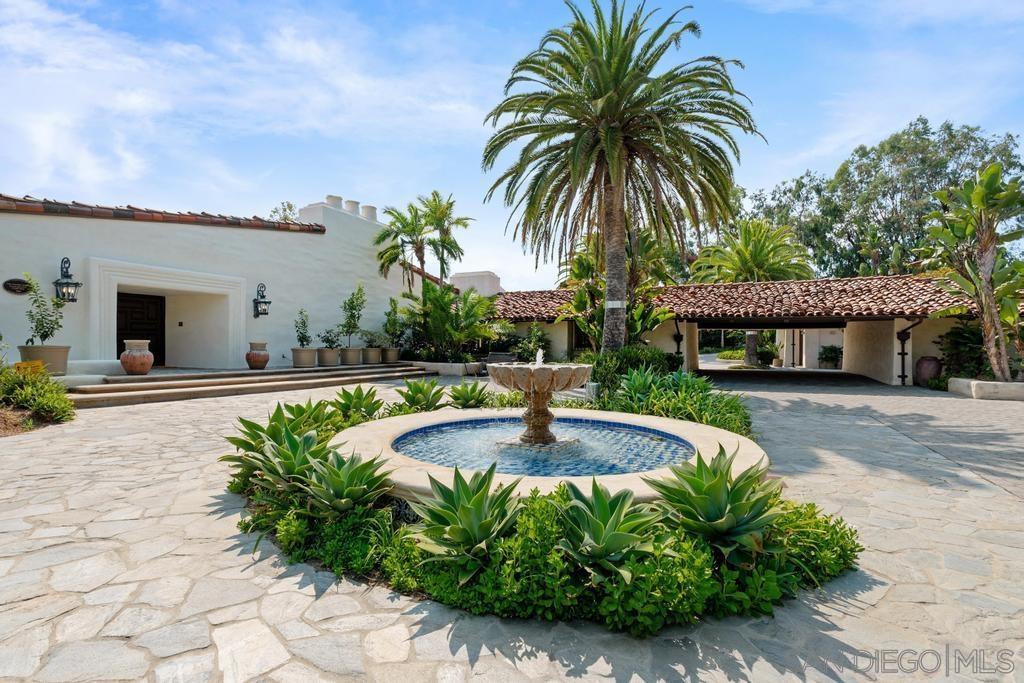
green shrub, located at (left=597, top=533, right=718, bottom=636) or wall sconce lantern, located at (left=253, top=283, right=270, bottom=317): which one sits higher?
wall sconce lantern, located at (left=253, top=283, right=270, bottom=317)

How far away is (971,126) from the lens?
2872 centimetres

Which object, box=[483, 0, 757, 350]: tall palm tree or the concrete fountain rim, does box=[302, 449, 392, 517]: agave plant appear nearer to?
the concrete fountain rim

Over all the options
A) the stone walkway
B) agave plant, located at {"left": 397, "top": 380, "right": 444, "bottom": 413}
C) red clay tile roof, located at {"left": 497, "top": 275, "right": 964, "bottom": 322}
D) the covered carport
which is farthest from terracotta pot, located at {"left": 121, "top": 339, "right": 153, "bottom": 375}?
the covered carport

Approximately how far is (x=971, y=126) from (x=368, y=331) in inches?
1393

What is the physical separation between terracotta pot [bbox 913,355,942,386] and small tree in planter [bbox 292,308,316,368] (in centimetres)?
1940

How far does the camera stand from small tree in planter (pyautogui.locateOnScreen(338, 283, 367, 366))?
17.2 metres

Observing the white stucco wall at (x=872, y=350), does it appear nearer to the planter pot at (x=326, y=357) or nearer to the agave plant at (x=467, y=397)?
the agave plant at (x=467, y=397)

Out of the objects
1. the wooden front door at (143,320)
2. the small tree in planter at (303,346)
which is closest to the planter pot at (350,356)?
the small tree in planter at (303,346)

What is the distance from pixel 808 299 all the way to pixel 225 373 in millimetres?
18604

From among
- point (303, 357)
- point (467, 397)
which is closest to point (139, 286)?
point (303, 357)

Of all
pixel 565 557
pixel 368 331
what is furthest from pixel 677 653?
pixel 368 331

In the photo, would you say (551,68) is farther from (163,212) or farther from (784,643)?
(784,643)

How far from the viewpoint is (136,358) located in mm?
11508

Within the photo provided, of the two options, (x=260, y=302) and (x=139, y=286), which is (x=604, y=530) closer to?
(x=139, y=286)
